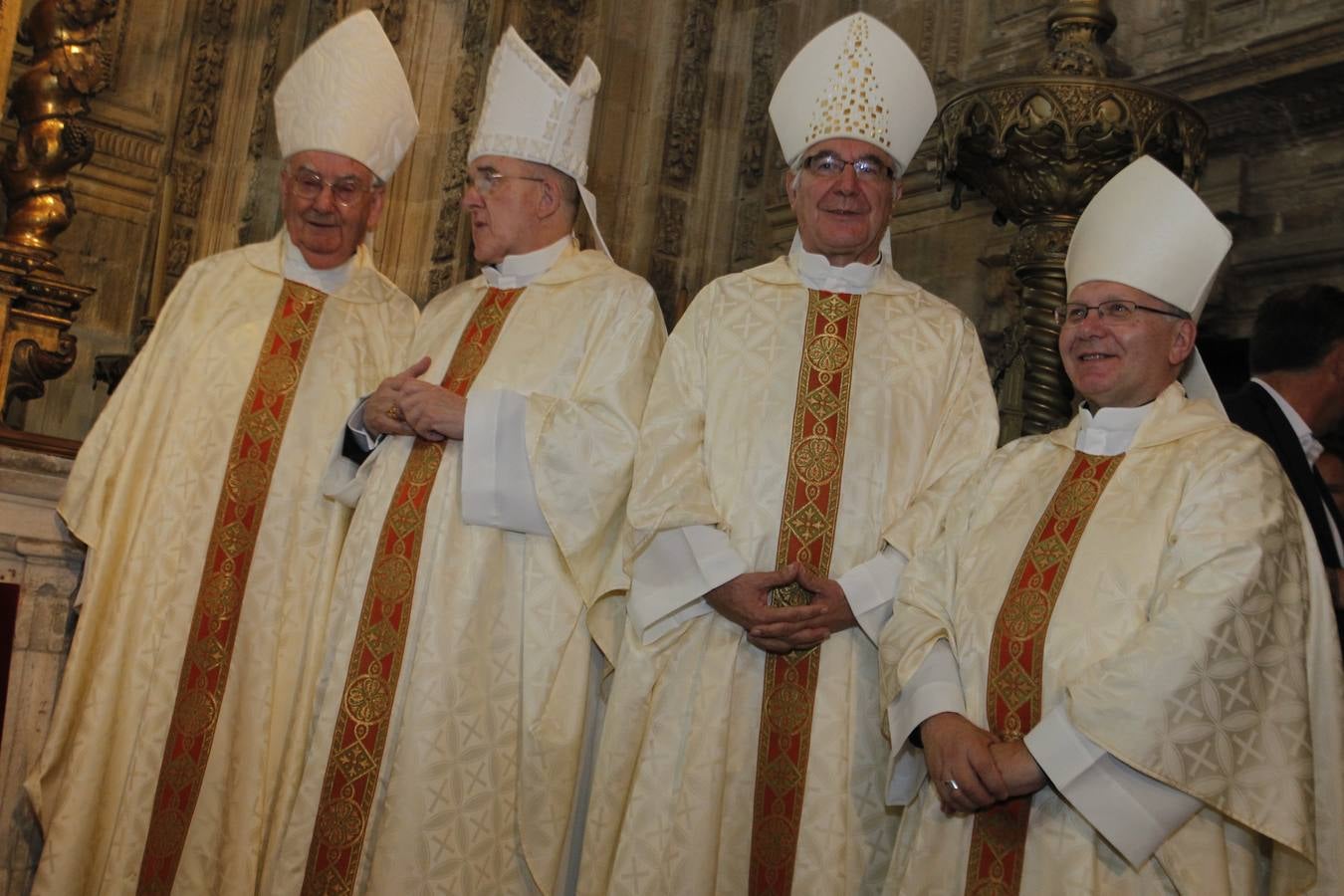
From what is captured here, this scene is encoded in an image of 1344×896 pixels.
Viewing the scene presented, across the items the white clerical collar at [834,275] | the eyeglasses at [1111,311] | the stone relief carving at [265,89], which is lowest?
the eyeglasses at [1111,311]

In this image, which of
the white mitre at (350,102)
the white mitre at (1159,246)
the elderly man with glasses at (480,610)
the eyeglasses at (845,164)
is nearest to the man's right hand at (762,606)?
the elderly man with glasses at (480,610)

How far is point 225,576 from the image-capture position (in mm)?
3848

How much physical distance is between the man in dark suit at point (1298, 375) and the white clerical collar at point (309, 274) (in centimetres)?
231

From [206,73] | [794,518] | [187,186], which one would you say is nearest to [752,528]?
[794,518]

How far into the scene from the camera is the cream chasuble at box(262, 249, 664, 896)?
11.0ft

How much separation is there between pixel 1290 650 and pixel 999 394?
349cm

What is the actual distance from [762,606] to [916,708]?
1.33 feet

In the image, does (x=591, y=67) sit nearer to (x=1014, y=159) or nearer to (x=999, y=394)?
(x=1014, y=159)

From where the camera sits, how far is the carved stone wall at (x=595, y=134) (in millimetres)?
6586

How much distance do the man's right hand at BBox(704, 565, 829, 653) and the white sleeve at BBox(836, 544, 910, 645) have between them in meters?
0.07

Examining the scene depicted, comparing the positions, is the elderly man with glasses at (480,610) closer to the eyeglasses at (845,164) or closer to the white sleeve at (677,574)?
the white sleeve at (677,574)

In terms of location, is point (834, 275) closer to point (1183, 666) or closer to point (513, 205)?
point (513, 205)

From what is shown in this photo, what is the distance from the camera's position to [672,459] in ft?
10.9

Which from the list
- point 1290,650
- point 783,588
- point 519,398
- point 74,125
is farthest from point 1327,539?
point 74,125
